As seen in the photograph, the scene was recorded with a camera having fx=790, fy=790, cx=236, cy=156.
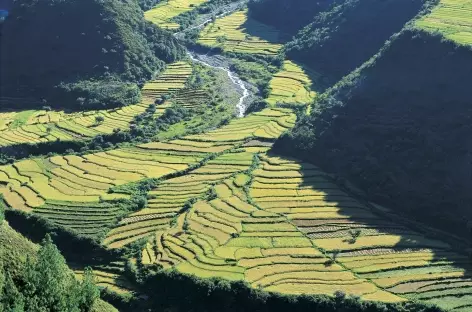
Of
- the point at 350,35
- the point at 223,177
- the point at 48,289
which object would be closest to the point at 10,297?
the point at 48,289

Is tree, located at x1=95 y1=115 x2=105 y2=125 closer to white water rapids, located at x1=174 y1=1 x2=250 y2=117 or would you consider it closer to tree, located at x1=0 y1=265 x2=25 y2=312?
white water rapids, located at x1=174 y1=1 x2=250 y2=117

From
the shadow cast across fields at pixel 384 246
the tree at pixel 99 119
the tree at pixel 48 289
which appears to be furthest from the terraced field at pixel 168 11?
the tree at pixel 48 289

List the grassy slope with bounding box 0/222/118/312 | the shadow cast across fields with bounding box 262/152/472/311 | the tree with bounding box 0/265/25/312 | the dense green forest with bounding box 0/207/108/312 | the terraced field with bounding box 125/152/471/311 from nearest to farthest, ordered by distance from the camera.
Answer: the tree with bounding box 0/265/25/312
the dense green forest with bounding box 0/207/108/312
the grassy slope with bounding box 0/222/118/312
the shadow cast across fields with bounding box 262/152/472/311
the terraced field with bounding box 125/152/471/311

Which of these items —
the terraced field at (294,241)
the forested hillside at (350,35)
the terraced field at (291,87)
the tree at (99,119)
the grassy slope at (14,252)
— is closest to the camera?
the grassy slope at (14,252)

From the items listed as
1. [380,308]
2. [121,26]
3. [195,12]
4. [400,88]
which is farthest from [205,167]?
[195,12]

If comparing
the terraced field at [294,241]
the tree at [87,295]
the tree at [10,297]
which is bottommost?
the terraced field at [294,241]

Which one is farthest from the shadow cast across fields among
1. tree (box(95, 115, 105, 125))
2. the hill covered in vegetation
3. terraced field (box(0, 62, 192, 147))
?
the hill covered in vegetation

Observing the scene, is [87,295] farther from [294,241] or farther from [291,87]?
[291,87]

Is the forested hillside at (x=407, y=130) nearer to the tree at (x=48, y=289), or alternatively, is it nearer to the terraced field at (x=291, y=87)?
the terraced field at (x=291, y=87)
